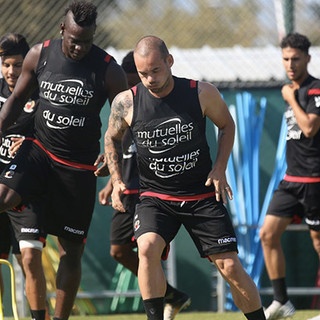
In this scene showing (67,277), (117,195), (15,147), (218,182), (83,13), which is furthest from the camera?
(15,147)

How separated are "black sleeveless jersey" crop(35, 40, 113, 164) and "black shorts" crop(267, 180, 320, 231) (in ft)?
7.17

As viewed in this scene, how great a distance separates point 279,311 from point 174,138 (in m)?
2.58

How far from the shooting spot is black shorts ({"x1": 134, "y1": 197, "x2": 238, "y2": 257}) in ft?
16.1

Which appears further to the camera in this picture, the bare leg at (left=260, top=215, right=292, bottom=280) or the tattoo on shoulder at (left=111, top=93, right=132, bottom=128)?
the bare leg at (left=260, top=215, right=292, bottom=280)

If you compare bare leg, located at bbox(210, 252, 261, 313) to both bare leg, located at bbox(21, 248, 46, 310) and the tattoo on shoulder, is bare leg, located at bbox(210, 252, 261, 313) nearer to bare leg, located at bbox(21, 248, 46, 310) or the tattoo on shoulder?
the tattoo on shoulder

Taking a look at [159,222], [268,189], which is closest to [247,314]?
[159,222]

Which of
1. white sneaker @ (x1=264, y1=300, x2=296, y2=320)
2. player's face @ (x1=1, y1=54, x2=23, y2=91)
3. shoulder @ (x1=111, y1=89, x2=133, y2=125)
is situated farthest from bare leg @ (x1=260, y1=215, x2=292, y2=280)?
player's face @ (x1=1, y1=54, x2=23, y2=91)

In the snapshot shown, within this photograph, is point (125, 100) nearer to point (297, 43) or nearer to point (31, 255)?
point (31, 255)

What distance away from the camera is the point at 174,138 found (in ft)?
16.3

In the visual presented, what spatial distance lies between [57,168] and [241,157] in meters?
3.44

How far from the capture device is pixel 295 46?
7.26m

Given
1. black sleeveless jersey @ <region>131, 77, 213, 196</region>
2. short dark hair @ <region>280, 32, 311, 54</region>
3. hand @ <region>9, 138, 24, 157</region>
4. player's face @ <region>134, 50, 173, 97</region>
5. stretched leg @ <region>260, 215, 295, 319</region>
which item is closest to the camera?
player's face @ <region>134, 50, 173, 97</region>

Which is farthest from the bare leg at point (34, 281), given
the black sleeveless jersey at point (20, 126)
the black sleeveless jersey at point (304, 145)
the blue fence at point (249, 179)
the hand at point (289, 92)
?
the blue fence at point (249, 179)

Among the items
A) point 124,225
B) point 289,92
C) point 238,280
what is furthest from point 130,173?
point 238,280
